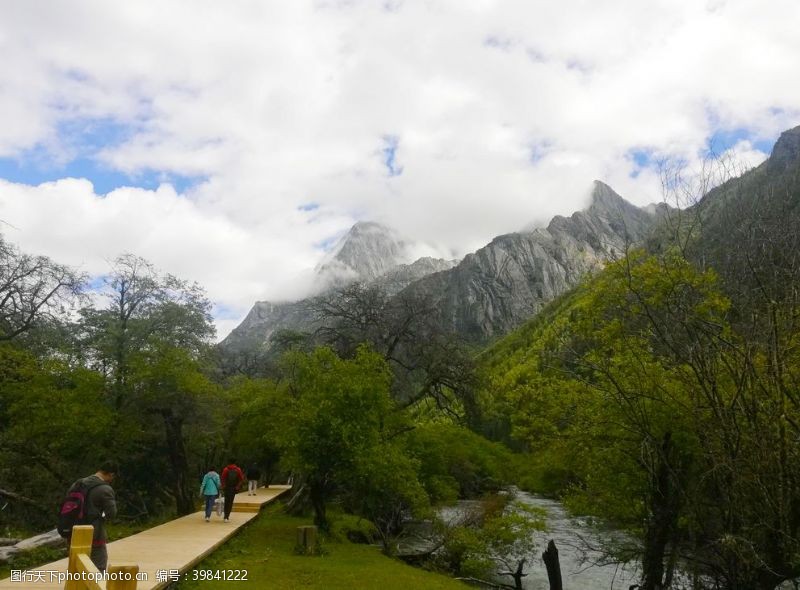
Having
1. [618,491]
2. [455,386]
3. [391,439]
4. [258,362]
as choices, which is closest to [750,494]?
[618,491]

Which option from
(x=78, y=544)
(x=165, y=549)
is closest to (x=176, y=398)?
(x=165, y=549)

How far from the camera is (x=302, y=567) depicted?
50.2ft

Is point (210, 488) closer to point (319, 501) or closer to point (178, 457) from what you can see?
point (178, 457)

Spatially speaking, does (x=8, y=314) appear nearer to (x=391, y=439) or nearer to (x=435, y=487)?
(x=391, y=439)

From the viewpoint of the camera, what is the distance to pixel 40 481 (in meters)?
19.4

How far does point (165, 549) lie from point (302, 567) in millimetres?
3503

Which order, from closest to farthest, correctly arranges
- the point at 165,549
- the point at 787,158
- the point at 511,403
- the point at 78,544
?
the point at 78,544 < the point at 165,549 < the point at 787,158 < the point at 511,403

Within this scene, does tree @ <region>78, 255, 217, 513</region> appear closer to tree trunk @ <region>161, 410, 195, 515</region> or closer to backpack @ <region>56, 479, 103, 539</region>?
tree trunk @ <region>161, 410, 195, 515</region>

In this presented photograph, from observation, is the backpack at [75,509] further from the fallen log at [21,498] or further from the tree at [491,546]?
the tree at [491,546]

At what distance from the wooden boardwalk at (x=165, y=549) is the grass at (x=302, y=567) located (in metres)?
0.35

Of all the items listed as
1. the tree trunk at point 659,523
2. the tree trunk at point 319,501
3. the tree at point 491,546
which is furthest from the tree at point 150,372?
the tree trunk at point 659,523

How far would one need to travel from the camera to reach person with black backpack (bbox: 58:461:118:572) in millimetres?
8492

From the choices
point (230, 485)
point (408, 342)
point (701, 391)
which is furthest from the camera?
point (408, 342)

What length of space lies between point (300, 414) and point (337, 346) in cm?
815
